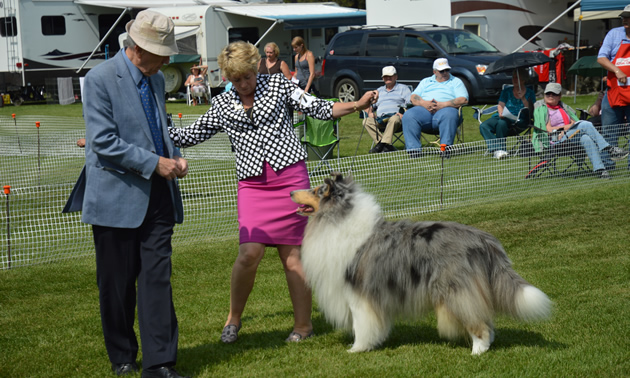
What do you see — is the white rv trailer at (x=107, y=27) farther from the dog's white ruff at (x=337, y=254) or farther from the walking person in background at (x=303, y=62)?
the dog's white ruff at (x=337, y=254)

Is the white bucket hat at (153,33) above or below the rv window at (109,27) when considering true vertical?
below

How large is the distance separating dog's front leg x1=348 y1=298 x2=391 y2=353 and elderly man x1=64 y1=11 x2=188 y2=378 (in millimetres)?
1086

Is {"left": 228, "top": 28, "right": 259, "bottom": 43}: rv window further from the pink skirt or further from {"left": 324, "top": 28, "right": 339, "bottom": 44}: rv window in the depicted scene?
the pink skirt

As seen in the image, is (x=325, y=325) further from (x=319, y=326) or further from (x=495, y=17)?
(x=495, y=17)

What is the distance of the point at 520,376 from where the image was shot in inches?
146

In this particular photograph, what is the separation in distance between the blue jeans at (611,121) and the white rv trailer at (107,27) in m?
15.0

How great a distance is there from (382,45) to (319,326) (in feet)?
44.5

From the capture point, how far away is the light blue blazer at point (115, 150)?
11.4ft

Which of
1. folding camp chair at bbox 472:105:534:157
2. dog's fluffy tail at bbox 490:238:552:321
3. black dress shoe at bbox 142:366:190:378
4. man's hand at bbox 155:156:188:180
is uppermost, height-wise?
man's hand at bbox 155:156:188:180

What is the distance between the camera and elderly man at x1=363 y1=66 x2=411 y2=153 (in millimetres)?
11906

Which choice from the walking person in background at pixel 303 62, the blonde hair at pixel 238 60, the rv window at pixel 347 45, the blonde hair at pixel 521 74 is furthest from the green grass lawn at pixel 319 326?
the rv window at pixel 347 45

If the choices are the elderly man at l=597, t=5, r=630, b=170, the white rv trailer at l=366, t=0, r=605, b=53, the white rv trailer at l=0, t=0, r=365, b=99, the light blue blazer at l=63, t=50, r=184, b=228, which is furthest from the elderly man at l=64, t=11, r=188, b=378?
the white rv trailer at l=0, t=0, r=365, b=99

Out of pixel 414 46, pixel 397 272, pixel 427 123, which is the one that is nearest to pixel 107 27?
pixel 414 46

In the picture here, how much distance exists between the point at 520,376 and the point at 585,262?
238 centimetres
